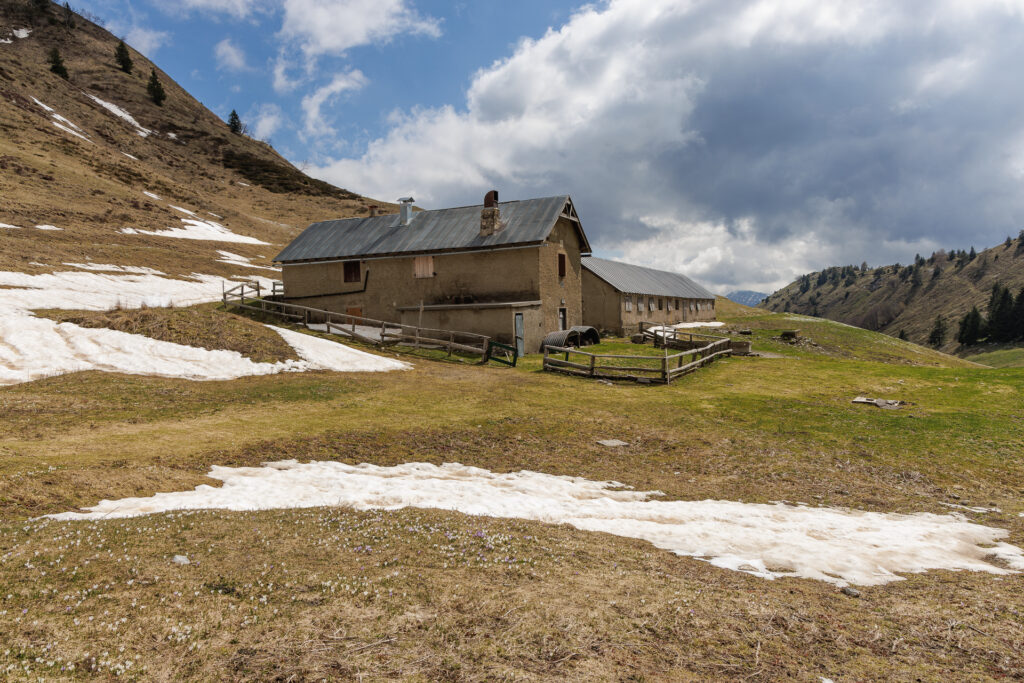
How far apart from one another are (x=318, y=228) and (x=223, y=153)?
92.3 meters

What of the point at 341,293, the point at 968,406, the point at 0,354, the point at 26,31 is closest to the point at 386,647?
the point at 0,354

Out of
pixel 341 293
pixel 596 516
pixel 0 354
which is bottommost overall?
pixel 596 516

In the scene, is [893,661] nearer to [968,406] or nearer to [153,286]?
[968,406]

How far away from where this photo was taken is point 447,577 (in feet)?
19.9

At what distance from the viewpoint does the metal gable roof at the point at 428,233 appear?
3547 centimetres

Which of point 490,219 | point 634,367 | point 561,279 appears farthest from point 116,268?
point 634,367

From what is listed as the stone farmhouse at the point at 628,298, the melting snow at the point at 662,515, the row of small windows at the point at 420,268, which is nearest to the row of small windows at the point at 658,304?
the stone farmhouse at the point at 628,298

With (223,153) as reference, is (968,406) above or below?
below

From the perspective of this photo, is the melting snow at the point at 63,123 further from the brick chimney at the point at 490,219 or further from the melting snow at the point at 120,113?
the brick chimney at the point at 490,219

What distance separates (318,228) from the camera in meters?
44.9

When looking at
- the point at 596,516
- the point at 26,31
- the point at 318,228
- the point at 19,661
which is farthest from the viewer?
the point at 26,31

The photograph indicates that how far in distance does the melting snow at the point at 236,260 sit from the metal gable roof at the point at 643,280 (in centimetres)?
3554

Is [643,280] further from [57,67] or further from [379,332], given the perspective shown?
[57,67]

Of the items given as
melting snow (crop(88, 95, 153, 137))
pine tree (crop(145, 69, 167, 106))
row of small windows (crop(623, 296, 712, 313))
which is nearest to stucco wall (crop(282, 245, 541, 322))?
row of small windows (crop(623, 296, 712, 313))
